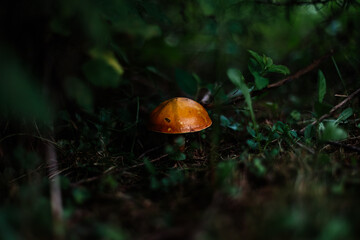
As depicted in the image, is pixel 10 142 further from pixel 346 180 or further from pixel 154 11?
pixel 346 180

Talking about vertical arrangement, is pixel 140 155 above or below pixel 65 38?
below

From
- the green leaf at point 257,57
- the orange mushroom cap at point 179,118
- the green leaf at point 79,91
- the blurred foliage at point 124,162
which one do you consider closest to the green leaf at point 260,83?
the blurred foliage at point 124,162

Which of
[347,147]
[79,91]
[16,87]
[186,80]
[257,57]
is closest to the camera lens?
[16,87]

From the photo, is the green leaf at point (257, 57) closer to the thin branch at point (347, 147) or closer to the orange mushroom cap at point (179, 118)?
the orange mushroom cap at point (179, 118)

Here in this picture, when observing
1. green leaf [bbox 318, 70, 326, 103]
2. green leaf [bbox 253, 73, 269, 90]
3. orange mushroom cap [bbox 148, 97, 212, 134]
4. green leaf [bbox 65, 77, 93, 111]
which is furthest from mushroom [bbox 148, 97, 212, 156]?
green leaf [bbox 65, 77, 93, 111]

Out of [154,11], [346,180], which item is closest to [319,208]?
[346,180]

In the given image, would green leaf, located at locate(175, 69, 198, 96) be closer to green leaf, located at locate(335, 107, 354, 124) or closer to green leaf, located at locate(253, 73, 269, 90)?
green leaf, located at locate(253, 73, 269, 90)

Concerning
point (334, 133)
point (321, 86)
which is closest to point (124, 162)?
point (334, 133)

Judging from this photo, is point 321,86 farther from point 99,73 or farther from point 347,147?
point 99,73
